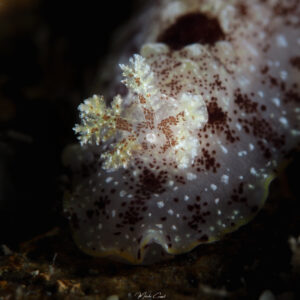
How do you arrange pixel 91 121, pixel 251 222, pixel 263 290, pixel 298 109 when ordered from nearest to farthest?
pixel 263 290 → pixel 91 121 → pixel 251 222 → pixel 298 109

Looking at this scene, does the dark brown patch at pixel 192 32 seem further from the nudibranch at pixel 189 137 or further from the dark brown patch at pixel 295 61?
the dark brown patch at pixel 295 61

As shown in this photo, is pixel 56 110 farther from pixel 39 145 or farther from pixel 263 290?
pixel 263 290

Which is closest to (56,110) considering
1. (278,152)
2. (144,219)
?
(144,219)
